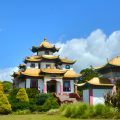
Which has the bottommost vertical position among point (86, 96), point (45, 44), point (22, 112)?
point (22, 112)

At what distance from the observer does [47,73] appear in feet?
182

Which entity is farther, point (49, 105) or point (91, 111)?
point (49, 105)

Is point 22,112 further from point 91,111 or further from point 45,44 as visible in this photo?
point 45,44

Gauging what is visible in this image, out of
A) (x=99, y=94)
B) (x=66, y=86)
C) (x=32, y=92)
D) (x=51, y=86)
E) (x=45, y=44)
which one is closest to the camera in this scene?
(x=99, y=94)

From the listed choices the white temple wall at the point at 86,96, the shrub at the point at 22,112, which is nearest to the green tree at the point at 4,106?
the shrub at the point at 22,112

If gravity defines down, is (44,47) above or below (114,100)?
above

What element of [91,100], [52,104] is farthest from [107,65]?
[52,104]

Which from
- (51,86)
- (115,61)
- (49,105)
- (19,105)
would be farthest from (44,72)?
(49,105)

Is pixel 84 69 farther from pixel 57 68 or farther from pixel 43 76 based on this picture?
pixel 43 76

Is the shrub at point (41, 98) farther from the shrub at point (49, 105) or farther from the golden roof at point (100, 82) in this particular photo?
the golden roof at point (100, 82)

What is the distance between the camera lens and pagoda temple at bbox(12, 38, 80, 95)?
56031mm

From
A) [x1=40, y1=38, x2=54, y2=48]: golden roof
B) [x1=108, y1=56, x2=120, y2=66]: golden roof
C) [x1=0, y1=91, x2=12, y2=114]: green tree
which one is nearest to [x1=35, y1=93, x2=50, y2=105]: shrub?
[x1=0, y1=91, x2=12, y2=114]: green tree

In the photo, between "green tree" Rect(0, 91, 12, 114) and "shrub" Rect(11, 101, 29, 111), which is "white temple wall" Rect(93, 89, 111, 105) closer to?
"shrub" Rect(11, 101, 29, 111)

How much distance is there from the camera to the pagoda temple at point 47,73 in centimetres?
5603
